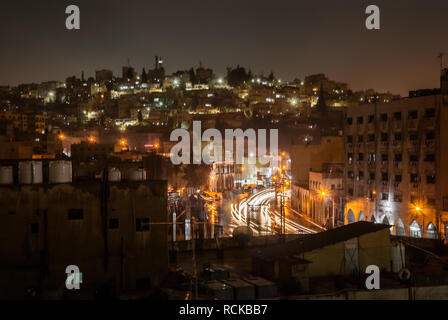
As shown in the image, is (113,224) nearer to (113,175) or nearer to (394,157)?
(113,175)

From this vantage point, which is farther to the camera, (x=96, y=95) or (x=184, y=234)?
(x=96, y=95)

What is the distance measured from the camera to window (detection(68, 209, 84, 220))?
42.8ft

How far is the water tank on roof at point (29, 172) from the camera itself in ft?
42.5

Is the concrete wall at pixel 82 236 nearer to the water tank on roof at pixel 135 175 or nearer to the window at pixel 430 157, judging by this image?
the water tank on roof at pixel 135 175

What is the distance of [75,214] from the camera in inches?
515

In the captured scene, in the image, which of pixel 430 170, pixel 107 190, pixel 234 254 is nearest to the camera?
pixel 107 190

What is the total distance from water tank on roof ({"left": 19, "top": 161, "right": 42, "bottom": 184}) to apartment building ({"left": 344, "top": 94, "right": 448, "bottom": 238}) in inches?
999

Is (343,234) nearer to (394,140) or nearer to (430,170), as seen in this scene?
(430,170)

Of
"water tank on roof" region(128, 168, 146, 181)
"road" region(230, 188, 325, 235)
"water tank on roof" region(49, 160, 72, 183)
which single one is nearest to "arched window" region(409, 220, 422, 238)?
"road" region(230, 188, 325, 235)

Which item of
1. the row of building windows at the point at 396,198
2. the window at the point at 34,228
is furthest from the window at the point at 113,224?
the row of building windows at the point at 396,198

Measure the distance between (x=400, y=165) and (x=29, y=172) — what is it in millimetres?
30401

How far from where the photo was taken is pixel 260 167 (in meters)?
85.2
